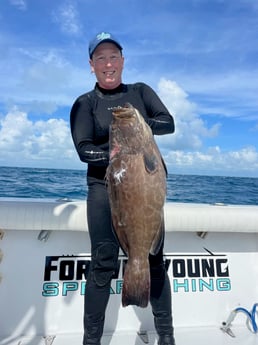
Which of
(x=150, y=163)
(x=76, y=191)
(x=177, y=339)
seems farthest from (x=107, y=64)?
(x=76, y=191)

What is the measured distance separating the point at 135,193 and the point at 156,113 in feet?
2.53

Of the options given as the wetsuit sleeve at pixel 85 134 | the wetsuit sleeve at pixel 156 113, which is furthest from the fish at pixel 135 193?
the wetsuit sleeve at pixel 156 113

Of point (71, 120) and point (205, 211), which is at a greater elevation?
point (71, 120)

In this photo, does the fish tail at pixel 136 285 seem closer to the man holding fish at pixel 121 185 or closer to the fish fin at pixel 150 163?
the man holding fish at pixel 121 185

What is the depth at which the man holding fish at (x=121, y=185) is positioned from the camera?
186cm

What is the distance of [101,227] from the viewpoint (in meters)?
2.23

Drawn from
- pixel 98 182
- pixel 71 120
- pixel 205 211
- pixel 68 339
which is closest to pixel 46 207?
pixel 98 182

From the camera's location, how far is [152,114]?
2359mm

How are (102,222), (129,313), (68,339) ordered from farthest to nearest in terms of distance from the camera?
(129,313), (68,339), (102,222)

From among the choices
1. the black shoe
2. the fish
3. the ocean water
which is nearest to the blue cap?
the fish

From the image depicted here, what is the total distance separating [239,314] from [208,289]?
408mm

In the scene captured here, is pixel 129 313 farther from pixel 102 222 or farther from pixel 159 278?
pixel 102 222

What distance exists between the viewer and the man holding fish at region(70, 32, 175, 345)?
1858mm

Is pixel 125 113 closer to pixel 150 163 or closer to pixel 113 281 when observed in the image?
pixel 150 163
